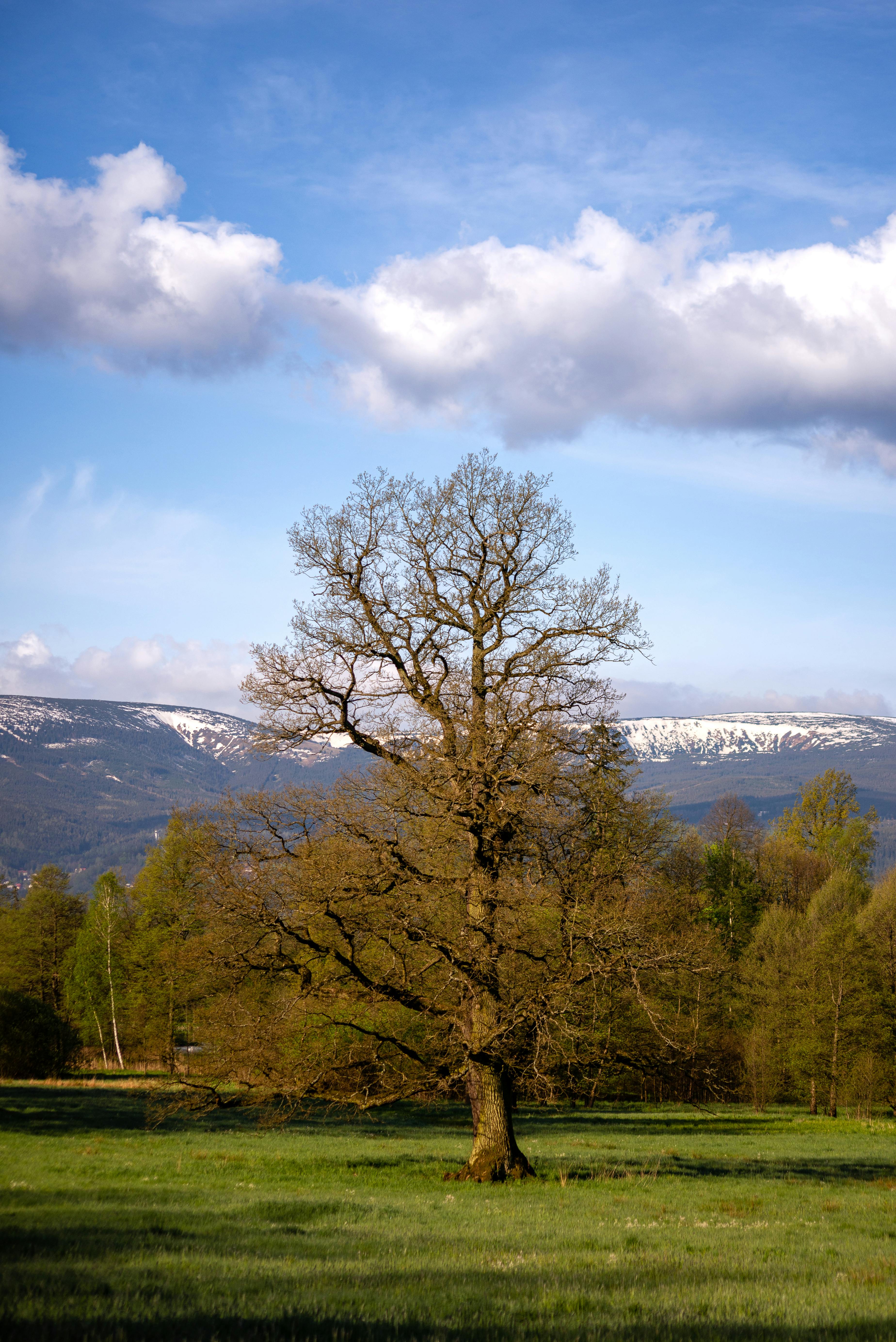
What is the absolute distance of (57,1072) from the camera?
48.5 m

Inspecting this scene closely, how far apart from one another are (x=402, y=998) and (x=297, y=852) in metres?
3.33

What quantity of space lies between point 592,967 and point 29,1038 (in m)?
40.0

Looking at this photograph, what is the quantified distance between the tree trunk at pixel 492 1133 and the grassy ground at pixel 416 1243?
58 centimetres

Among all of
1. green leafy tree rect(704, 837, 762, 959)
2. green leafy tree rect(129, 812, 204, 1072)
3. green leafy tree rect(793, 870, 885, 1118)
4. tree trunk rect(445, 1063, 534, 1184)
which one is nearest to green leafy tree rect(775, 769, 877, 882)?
green leafy tree rect(704, 837, 762, 959)

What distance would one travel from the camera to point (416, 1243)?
11422 millimetres

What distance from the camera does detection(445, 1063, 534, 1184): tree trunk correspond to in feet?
57.5

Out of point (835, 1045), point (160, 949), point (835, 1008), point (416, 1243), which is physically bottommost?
point (835, 1045)

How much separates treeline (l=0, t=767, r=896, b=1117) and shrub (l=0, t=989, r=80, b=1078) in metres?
0.18

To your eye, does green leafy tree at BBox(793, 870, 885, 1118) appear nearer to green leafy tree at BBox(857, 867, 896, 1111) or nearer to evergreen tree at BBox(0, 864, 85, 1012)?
green leafy tree at BBox(857, 867, 896, 1111)

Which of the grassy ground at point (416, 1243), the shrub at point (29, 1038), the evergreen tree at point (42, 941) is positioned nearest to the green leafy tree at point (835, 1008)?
the grassy ground at point (416, 1243)

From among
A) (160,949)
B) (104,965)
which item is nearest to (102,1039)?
(104,965)

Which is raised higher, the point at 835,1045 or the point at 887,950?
the point at 887,950

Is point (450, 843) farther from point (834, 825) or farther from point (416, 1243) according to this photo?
point (834, 825)

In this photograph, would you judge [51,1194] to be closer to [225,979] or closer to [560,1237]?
[225,979]
